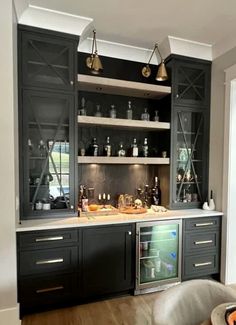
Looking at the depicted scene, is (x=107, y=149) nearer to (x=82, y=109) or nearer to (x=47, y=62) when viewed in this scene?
(x=82, y=109)

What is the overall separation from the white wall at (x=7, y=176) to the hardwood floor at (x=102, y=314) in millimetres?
326

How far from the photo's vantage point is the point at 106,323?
7.32ft

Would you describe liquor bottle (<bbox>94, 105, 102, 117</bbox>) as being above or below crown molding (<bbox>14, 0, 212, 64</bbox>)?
below

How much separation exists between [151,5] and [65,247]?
2.58 meters

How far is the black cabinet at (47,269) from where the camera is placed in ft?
7.44

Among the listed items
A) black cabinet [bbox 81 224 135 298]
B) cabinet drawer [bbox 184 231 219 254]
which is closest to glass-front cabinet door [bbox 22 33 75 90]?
black cabinet [bbox 81 224 135 298]

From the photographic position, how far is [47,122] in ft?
8.70

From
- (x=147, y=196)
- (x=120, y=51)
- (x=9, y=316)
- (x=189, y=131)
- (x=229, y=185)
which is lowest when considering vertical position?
(x=9, y=316)

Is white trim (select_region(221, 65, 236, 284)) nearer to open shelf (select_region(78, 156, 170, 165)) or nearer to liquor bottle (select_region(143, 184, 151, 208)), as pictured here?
open shelf (select_region(78, 156, 170, 165))

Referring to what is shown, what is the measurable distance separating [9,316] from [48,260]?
21.6 inches

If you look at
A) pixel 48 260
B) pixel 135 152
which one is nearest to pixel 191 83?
pixel 135 152

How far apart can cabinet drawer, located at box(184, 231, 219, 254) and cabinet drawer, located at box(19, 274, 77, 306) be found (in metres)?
1.43

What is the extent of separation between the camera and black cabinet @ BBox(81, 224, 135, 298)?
98.3 inches

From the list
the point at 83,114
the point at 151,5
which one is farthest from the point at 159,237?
the point at 151,5
